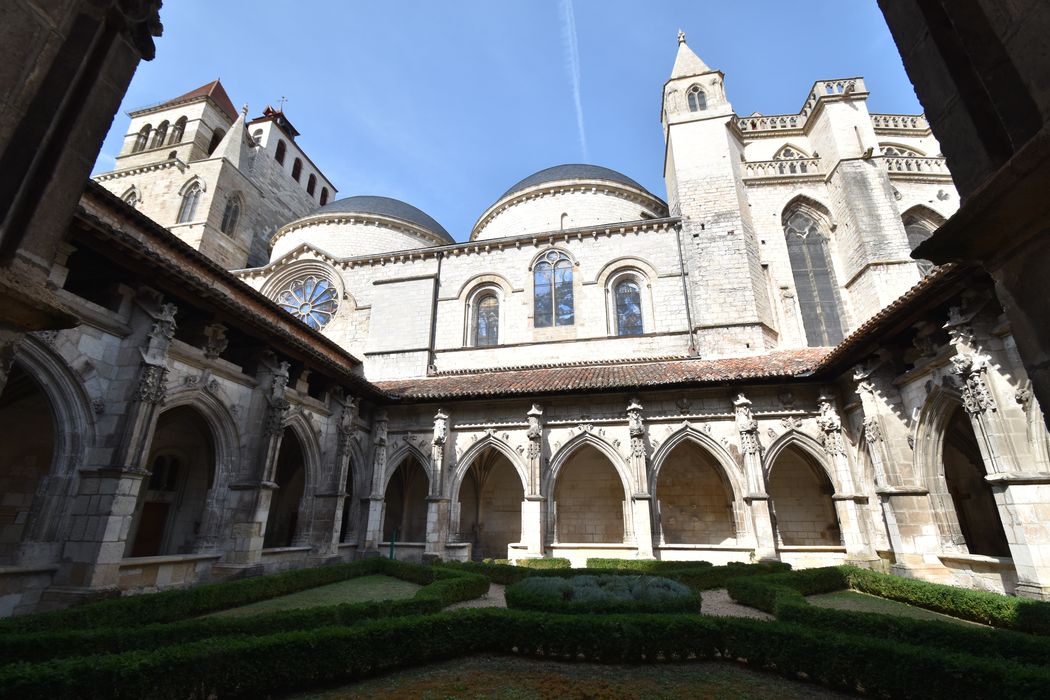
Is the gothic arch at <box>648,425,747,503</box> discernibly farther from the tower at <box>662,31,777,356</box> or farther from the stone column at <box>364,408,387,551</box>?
the stone column at <box>364,408,387,551</box>

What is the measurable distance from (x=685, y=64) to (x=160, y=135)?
3236cm

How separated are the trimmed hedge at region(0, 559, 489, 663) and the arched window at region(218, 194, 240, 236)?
1040 inches

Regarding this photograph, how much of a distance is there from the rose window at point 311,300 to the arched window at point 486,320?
6.65 meters

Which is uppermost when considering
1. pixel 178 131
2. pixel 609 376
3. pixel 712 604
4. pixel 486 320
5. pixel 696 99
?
pixel 178 131

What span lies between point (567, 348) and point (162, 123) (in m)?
32.2

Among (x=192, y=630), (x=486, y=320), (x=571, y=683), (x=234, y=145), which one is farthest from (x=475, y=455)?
(x=234, y=145)

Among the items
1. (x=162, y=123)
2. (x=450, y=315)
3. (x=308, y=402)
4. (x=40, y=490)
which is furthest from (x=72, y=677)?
(x=162, y=123)

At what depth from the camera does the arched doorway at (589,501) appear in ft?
54.3

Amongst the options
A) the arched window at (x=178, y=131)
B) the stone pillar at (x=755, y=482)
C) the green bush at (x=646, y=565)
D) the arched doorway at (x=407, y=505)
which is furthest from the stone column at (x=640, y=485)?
the arched window at (x=178, y=131)

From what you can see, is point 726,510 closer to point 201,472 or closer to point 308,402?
point 308,402

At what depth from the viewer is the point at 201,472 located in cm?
1255

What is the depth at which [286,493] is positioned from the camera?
655 inches

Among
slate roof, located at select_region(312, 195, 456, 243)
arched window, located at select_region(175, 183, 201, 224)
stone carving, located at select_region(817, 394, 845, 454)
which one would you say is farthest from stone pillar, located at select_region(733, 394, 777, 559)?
arched window, located at select_region(175, 183, 201, 224)

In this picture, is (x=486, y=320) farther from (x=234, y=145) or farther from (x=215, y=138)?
(x=215, y=138)
